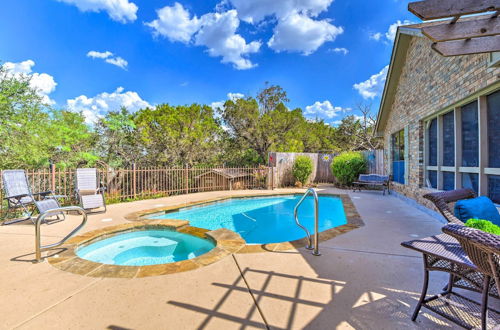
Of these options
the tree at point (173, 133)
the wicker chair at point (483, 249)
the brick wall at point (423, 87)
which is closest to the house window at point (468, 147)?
the brick wall at point (423, 87)

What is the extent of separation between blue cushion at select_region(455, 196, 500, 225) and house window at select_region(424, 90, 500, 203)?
41.1 inches

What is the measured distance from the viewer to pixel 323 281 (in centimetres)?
223

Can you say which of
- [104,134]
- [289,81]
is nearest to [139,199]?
[104,134]

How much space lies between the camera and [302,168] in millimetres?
11656

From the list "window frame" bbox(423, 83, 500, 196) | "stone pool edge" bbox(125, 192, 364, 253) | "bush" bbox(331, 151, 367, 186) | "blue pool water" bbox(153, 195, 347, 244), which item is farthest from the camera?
"bush" bbox(331, 151, 367, 186)

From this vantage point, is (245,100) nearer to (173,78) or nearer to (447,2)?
(173,78)

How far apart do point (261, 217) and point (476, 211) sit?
4810 mm

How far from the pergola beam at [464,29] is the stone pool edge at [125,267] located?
3277mm

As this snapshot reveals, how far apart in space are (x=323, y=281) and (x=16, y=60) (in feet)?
40.1

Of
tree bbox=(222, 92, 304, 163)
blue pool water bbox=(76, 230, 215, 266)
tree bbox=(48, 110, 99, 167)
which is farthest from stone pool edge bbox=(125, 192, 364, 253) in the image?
tree bbox=(222, 92, 304, 163)

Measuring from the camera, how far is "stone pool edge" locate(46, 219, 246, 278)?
2.49 metres

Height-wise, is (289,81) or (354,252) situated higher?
(289,81)

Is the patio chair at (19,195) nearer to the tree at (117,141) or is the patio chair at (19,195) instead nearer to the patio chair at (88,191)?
the patio chair at (88,191)

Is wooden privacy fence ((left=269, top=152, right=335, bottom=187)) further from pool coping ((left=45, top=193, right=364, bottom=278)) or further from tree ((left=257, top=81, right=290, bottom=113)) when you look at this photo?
pool coping ((left=45, top=193, right=364, bottom=278))
